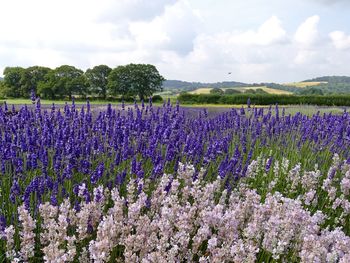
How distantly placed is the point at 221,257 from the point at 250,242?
0.29 meters

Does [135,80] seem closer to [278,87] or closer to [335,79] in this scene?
[278,87]

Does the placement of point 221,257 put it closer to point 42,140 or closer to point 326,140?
point 42,140

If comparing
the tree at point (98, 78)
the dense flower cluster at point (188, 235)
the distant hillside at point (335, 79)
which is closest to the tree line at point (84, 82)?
the tree at point (98, 78)

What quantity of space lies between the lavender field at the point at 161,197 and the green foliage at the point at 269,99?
30.0 m

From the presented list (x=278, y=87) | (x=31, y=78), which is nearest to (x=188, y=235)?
(x=31, y=78)

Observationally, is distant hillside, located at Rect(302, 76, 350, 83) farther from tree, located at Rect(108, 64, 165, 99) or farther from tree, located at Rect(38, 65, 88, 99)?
tree, located at Rect(38, 65, 88, 99)

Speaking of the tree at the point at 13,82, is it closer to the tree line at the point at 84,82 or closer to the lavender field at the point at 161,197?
the tree line at the point at 84,82

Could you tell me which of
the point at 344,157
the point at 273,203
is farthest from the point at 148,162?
the point at 344,157

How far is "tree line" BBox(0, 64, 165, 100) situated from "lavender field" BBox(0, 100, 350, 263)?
5198 centimetres

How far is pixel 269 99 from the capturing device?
37.5 metres

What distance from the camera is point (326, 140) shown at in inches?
254

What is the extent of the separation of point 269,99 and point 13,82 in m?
48.5

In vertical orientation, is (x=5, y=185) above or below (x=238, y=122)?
below

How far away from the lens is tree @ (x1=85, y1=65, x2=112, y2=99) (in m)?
63.8
